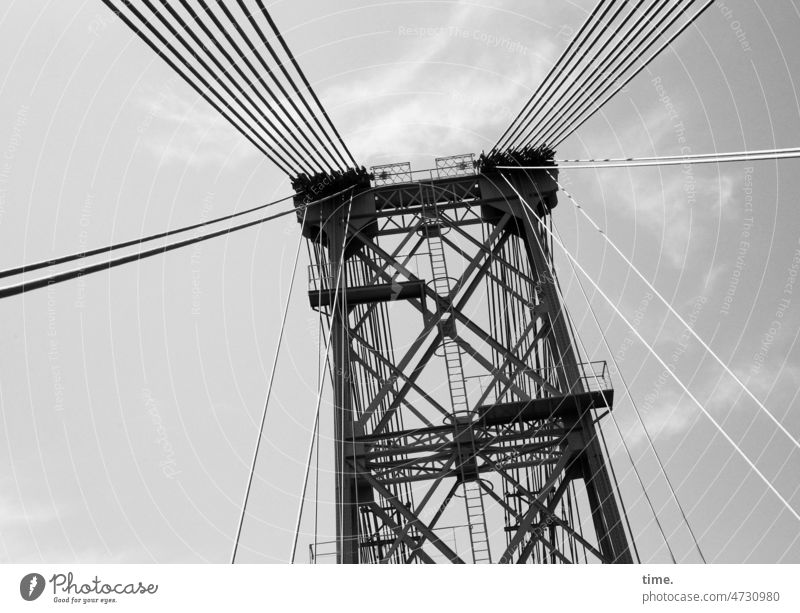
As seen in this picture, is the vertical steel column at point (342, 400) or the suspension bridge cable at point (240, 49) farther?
the vertical steel column at point (342, 400)

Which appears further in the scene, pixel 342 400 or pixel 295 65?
pixel 342 400

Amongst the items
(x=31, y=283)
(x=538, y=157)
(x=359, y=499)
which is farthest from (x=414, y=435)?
(x=31, y=283)

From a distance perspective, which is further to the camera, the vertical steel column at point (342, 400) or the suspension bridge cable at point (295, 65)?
the vertical steel column at point (342, 400)

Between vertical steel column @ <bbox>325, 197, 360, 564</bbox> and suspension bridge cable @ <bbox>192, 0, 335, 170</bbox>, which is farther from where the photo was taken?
vertical steel column @ <bbox>325, 197, 360, 564</bbox>

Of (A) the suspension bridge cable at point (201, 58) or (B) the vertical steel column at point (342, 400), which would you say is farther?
(B) the vertical steel column at point (342, 400)

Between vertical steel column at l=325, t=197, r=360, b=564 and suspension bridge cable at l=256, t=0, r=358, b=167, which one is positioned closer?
suspension bridge cable at l=256, t=0, r=358, b=167

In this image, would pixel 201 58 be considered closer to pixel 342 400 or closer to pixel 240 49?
pixel 240 49

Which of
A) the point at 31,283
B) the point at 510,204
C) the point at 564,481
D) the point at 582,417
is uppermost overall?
the point at 510,204

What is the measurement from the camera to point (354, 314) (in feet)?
67.1

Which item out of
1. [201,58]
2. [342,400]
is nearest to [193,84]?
[201,58]
